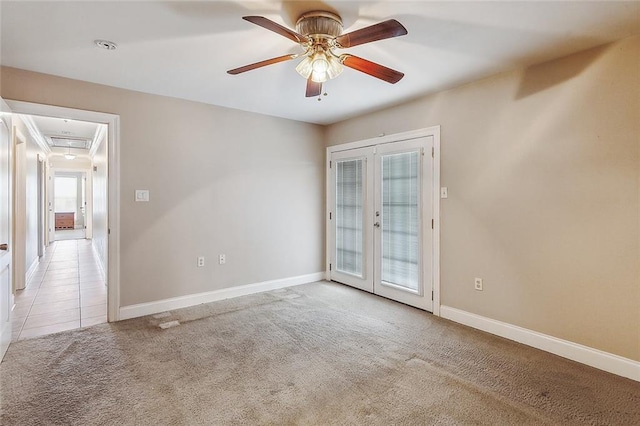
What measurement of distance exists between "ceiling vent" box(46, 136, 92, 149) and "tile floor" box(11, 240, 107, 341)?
8.22 ft

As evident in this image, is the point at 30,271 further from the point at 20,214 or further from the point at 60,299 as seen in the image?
the point at 60,299

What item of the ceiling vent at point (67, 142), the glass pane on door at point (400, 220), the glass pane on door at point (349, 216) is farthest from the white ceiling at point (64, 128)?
the glass pane on door at point (400, 220)

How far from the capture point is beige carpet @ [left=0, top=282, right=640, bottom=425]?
184 cm

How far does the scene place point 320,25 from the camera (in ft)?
6.42

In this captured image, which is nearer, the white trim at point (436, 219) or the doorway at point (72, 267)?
the doorway at point (72, 267)

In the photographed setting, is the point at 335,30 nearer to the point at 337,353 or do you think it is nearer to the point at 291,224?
the point at 337,353

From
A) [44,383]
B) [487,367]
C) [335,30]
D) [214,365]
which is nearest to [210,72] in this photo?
[335,30]

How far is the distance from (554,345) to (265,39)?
131 inches

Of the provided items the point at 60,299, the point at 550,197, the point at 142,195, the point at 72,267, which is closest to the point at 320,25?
the point at 550,197

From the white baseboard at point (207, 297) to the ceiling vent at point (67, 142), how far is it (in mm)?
4922

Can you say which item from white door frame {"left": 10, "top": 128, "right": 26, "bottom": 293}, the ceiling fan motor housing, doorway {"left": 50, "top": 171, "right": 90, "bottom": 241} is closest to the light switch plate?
white door frame {"left": 10, "top": 128, "right": 26, "bottom": 293}

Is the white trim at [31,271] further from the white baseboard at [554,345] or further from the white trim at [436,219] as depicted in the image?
the white baseboard at [554,345]

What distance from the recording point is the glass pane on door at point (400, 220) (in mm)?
3654

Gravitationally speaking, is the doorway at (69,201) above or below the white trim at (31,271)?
above
